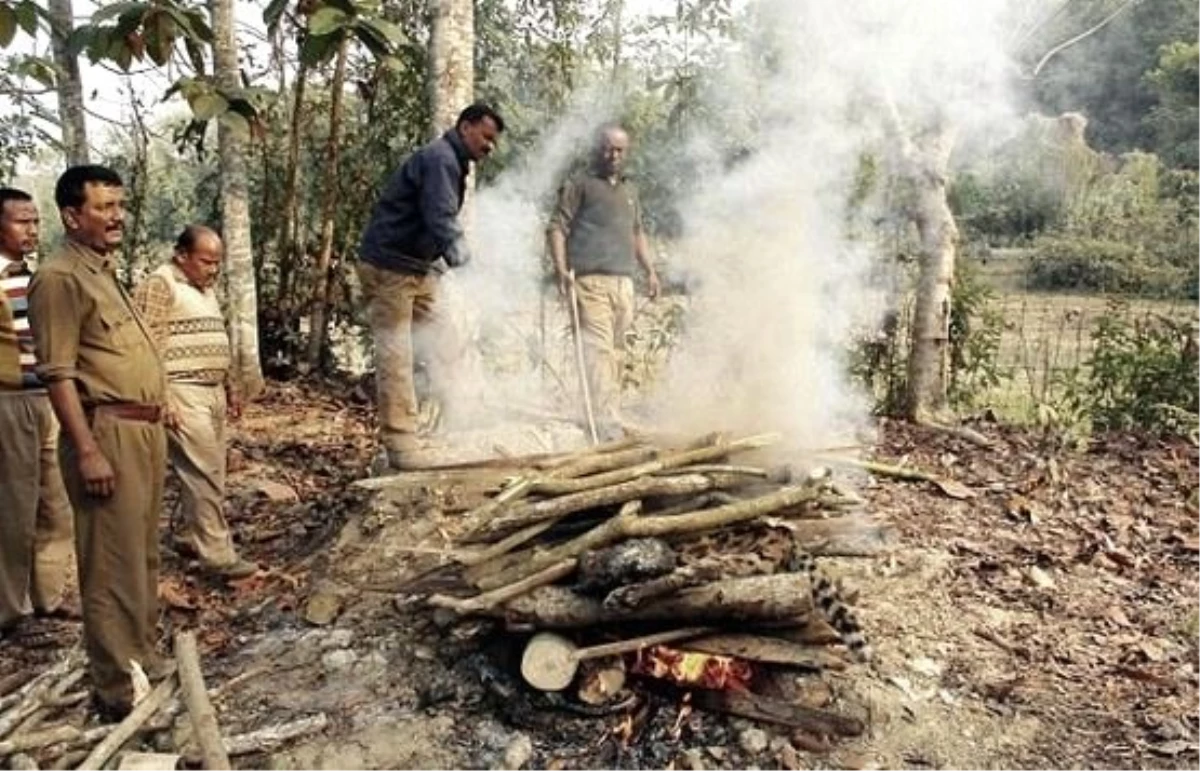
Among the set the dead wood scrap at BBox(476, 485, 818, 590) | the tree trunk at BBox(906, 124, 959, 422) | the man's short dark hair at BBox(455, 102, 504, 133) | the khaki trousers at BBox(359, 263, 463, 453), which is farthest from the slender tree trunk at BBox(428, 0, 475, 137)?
the dead wood scrap at BBox(476, 485, 818, 590)

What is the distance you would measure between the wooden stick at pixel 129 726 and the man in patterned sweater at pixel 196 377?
4.40 feet

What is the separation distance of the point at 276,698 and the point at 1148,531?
4.47 meters

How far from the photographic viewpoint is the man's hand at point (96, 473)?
11.4 ft

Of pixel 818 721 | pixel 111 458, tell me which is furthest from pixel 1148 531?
pixel 111 458

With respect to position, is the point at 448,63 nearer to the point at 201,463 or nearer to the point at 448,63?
the point at 448,63

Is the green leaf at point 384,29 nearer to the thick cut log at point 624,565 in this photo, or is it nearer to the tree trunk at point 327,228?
the thick cut log at point 624,565

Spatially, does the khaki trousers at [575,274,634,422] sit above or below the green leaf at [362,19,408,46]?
below

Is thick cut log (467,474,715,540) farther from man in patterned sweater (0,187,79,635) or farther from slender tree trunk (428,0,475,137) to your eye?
slender tree trunk (428,0,475,137)

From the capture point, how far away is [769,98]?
301 inches

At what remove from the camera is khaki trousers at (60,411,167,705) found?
359 cm

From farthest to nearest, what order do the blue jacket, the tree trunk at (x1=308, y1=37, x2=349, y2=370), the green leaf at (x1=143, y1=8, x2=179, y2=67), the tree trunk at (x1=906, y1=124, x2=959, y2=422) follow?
the tree trunk at (x1=308, y1=37, x2=349, y2=370) → the tree trunk at (x1=906, y1=124, x2=959, y2=422) → the blue jacket → the green leaf at (x1=143, y1=8, x2=179, y2=67)

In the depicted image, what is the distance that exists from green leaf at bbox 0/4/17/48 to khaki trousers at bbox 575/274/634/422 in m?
3.54

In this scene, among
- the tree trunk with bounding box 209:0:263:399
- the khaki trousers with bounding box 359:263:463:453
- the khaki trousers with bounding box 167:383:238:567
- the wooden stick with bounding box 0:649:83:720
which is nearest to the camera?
the wooden stick with bounding box 0:649:83:720

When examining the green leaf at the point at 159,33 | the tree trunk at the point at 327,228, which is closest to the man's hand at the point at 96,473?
the green leaf at the point at 159,33
